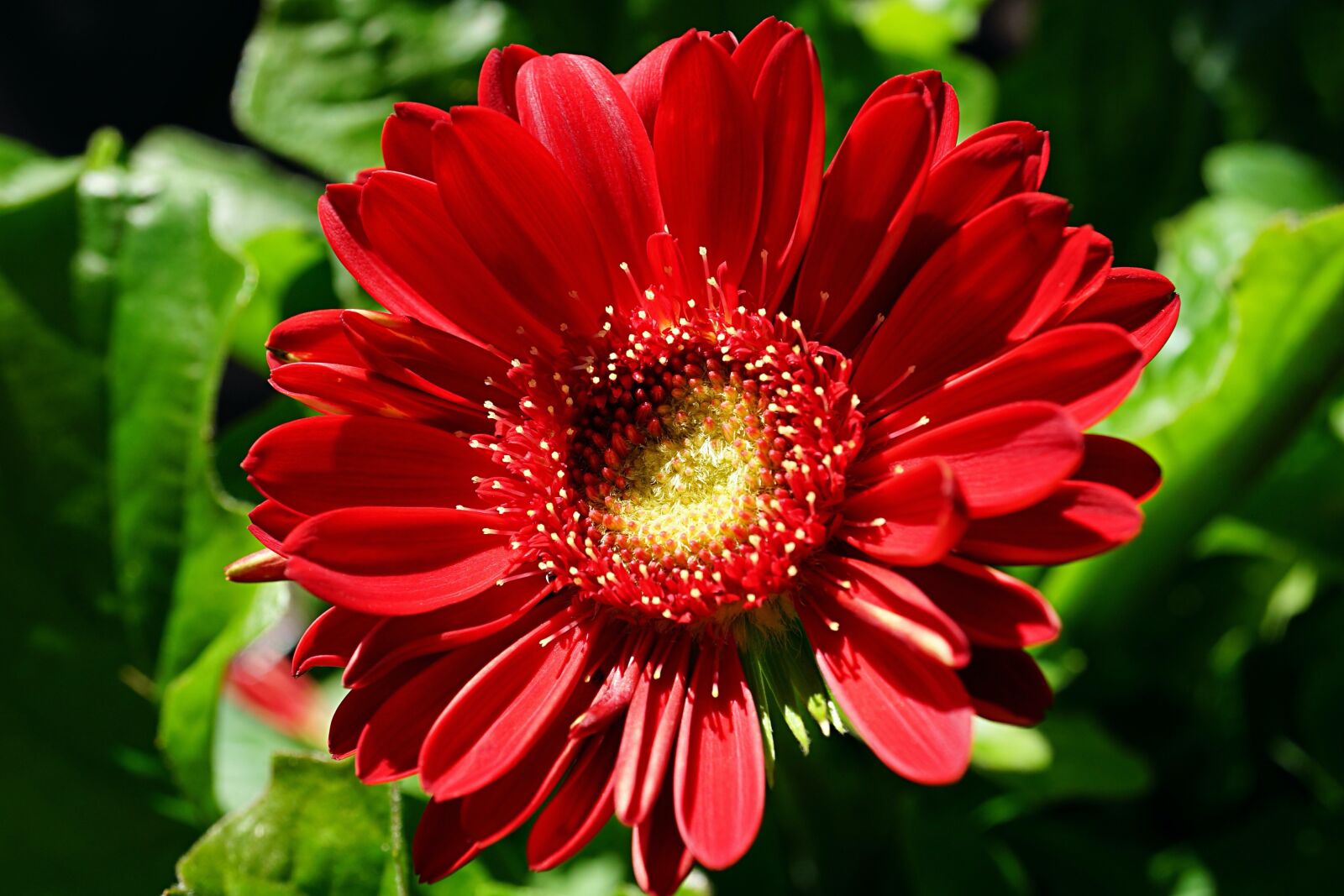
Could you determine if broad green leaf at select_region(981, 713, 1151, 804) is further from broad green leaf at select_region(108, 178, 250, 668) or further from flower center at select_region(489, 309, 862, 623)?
broad green leaf at select_region(108, 178, 250, 668)

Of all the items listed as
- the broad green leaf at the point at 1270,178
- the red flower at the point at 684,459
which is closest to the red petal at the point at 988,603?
the red flower at the point at 684,459

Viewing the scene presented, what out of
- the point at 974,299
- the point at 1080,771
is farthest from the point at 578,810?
the point at 1080,771

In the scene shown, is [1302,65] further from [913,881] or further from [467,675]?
[467,675]

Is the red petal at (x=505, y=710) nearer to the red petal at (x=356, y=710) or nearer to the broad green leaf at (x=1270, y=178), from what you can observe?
the red petal at (x=356, y=710)

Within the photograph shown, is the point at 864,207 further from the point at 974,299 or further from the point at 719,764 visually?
the point at 719,764

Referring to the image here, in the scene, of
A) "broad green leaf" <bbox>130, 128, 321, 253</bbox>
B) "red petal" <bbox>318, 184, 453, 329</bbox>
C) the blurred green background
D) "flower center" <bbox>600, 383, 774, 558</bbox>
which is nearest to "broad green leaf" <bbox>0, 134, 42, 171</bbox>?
the blurred green background
